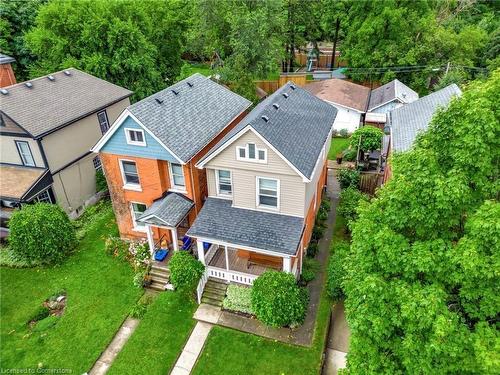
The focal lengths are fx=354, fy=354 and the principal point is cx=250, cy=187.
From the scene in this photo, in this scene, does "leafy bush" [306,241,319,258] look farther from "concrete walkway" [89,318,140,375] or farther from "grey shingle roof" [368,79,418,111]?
"grey shingle roof" [368,79,418,111]

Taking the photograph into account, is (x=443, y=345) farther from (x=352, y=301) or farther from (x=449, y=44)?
(x=449, y=44)

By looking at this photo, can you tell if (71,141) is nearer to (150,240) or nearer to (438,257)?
(150,240)

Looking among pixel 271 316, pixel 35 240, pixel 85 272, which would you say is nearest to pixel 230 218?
pixel 271 316

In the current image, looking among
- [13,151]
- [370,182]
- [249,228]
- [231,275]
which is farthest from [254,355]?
[13,151]

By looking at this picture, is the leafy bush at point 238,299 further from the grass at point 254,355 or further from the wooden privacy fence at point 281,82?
the wooden privacy fence at point 281,82

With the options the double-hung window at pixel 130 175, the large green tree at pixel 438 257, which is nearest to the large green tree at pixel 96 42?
the double-hung window at pixel 130 175

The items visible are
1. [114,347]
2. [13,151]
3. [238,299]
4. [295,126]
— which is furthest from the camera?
[13,151]

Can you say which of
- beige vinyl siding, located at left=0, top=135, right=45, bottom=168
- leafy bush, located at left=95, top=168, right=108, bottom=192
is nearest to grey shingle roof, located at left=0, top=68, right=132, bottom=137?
beige vinyl siding, located at left=0, top=135, right=45, bottom=168
